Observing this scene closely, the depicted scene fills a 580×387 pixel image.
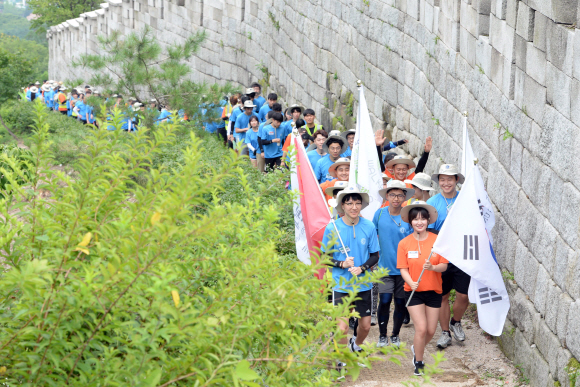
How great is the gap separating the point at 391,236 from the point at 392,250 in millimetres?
118

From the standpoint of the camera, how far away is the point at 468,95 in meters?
7.22

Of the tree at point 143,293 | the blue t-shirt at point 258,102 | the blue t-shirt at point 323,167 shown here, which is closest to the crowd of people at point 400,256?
the blue t-shirt at point 323,167

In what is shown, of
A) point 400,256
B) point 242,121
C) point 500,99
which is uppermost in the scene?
point 242,121

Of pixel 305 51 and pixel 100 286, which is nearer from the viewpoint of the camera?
pixel 100 286

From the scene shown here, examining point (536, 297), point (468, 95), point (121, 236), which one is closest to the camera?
point (121, 236)

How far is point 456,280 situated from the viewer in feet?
19.6

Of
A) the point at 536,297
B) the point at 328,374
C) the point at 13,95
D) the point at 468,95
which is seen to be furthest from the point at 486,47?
the point at 13,95

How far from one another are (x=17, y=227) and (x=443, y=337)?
14.6ft

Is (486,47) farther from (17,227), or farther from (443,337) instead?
(17,227)

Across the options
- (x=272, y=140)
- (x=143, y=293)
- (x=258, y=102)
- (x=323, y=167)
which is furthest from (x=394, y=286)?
(x=258, y=102)

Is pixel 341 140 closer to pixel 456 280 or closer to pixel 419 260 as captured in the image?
pixel 456 280

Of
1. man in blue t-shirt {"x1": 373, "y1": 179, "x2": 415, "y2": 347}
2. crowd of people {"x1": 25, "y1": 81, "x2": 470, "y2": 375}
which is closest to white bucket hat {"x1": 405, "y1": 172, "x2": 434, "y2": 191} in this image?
crowd of people {"x1": 25, "y1": 81, "x2": 470, "y2": 375}

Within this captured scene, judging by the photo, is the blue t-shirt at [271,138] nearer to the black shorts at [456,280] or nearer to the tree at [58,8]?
the black shorts at [456,280]

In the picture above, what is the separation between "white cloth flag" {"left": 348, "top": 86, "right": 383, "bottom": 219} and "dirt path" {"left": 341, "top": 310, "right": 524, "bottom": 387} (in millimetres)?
1252
